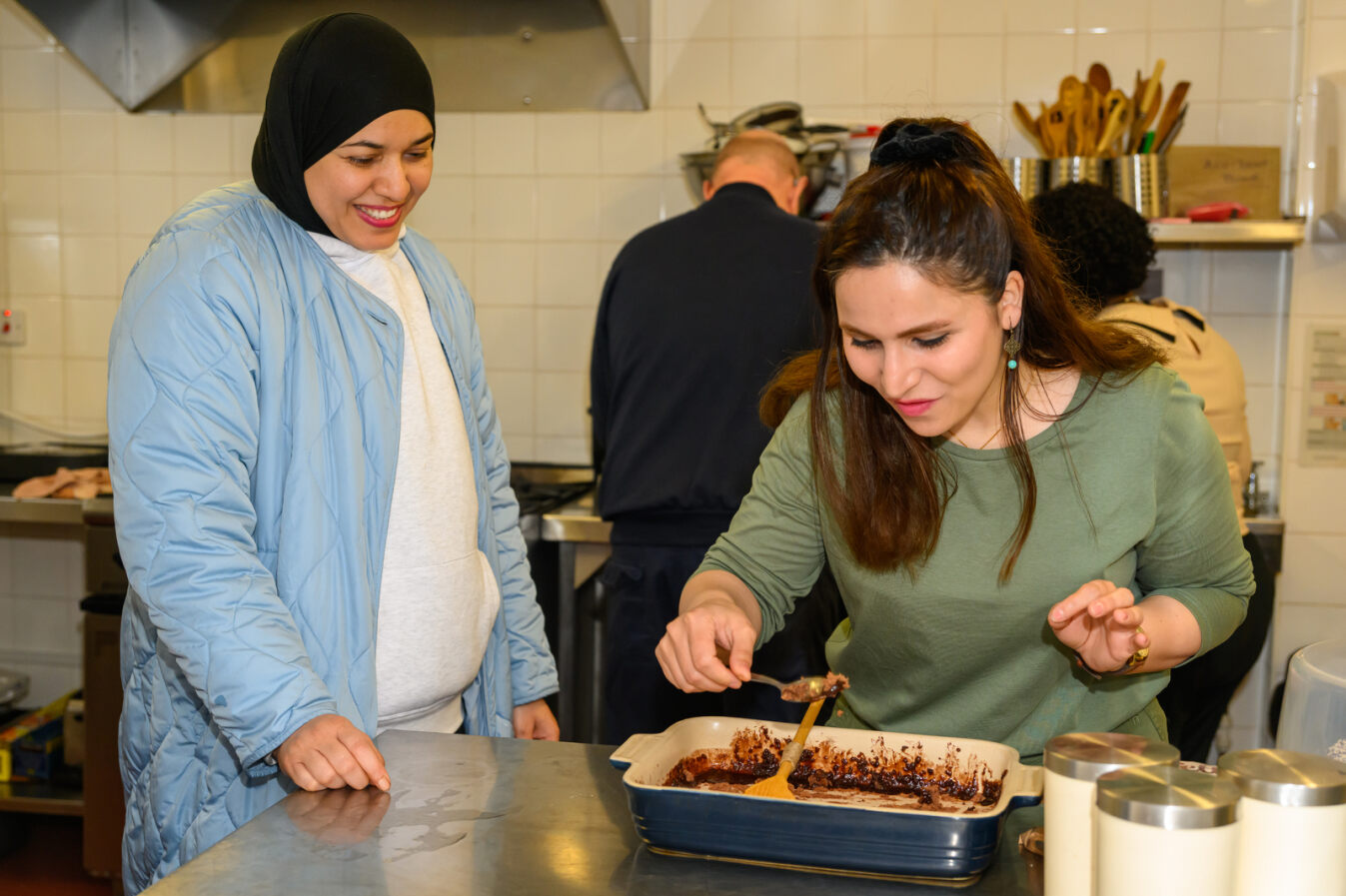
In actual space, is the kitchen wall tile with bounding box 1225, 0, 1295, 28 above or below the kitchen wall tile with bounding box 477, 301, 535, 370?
above

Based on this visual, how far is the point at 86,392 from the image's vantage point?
11.3 ft

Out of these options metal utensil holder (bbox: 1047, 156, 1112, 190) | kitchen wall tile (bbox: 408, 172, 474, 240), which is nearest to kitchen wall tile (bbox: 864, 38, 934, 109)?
metal utensil holder (bbox: 1047, 156, 1112, 190)

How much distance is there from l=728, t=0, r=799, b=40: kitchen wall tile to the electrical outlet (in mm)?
2142

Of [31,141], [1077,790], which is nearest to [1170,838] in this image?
[1077,790]

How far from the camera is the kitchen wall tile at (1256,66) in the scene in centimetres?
299

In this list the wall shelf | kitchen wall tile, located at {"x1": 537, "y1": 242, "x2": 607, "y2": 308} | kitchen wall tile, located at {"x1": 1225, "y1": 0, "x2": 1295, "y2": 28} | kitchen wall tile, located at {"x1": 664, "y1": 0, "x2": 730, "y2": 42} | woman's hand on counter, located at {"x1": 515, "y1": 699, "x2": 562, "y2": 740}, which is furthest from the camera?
kitchen wall tile, located at {"x1": 537, "y1": 242, "x2": 607, "y2": 308}

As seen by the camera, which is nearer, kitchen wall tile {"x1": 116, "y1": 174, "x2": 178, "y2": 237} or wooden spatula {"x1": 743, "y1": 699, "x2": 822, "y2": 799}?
wooden spatula {"x1": 743, "y1": 699, "x2": 822, "y2": 799}

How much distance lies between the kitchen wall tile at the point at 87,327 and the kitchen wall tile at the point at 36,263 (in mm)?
76

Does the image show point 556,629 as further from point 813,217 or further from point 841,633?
point 841,633

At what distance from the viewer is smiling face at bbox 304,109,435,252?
1479 millimetres

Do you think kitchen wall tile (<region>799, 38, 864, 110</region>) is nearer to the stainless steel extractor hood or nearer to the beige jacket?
the stainless steel extractor hood

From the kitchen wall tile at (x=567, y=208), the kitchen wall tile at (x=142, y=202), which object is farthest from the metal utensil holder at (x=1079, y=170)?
the kitchen wall tile at (x=142, y=202)

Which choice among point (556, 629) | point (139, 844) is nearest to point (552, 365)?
point (556, 629)

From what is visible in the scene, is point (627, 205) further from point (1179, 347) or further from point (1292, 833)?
point (1292, 833)
